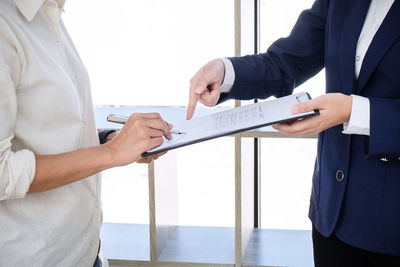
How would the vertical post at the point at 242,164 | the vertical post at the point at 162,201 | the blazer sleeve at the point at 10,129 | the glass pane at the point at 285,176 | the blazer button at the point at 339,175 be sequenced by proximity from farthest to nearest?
the glass pane at the point at 285,176
the vertical post at the point at 162,201
the vertical post at the point at 242,164
the blazer button at the point at 339,175
the blazer sleeve at the point at 10,129

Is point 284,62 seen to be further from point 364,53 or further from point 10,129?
point 10,129

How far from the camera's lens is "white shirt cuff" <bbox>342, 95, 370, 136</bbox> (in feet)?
3.41

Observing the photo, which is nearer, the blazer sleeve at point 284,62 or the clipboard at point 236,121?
the clipboard at point 236,121

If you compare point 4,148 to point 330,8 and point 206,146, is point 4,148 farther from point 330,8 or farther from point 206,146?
point 206,146

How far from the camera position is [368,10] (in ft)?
3.81

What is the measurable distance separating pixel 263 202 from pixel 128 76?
43.3 inches

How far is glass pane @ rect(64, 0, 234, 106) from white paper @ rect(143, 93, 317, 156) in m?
1.45

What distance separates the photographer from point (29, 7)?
103cm

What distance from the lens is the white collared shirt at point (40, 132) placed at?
0.96m

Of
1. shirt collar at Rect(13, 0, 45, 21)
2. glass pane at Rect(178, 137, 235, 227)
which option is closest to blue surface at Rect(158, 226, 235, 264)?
glass pane at Rect(178, 137, 235, 227)

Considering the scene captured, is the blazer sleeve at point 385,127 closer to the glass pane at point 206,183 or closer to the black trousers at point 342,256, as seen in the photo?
the black trousers at point 342,256

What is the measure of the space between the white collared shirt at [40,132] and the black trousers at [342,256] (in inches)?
25.2

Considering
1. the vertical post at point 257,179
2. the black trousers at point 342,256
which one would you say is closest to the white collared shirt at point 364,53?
the black trousers at point 342,256

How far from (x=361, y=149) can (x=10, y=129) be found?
83 cm
